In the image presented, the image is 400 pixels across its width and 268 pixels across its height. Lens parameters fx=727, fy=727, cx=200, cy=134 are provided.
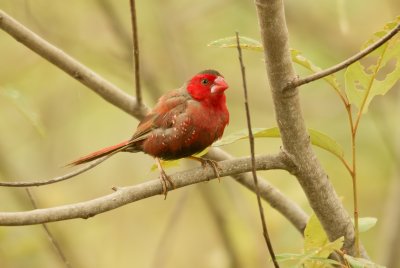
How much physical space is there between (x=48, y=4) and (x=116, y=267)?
2581 mm

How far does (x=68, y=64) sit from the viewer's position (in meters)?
3.05

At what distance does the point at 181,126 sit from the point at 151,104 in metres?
2.02

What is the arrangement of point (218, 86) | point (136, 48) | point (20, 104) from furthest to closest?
point (218, 86) → point (20, 104) → point (136, 48)

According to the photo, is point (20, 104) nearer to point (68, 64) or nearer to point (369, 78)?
point (68, 64)

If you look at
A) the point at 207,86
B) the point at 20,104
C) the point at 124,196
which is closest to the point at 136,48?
the point at 20,104

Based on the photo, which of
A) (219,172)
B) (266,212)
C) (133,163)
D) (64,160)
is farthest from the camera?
(133,163)

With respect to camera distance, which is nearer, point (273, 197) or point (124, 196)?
point (124, 196)

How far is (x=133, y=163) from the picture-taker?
7.41m

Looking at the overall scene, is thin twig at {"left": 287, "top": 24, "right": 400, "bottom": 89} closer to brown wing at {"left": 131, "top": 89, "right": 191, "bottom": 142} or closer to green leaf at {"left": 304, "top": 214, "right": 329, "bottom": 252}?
green leaf at {"left": 304, "top": 214, "right": 329, "bottom": 252}

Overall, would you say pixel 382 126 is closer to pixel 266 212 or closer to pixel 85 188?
pixel 266 212

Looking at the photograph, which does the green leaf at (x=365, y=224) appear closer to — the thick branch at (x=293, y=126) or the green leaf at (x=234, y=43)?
the thick branch at (x=293, y=126)

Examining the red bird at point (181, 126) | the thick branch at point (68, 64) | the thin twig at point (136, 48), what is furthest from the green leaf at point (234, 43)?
the red bird at point (181, 126)

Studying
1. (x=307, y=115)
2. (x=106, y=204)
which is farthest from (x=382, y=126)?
(x=106, y=204)

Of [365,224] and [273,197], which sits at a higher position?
[365,224]
